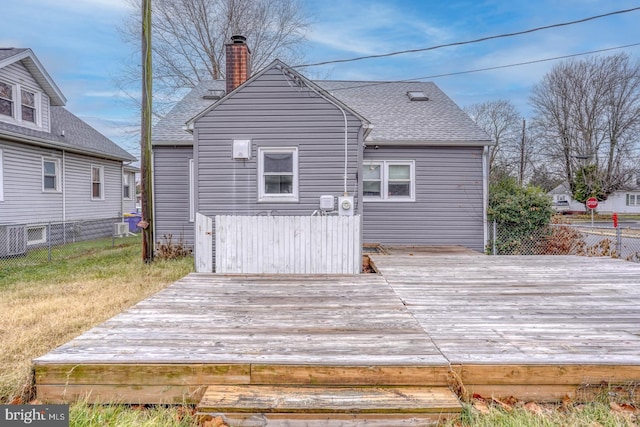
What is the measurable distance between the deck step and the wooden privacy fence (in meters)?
3.49

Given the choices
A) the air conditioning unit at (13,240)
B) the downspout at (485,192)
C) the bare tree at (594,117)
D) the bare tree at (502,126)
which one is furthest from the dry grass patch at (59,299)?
the bare tree at (594,117)

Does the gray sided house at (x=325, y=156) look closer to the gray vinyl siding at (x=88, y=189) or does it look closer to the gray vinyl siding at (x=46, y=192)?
the gray vinyl siding at (x=46, y=192)

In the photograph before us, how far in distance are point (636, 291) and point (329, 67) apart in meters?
15.7

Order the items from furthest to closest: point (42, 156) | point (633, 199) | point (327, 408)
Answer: point (633, 199) < point (42, 156) < point (327, 408)

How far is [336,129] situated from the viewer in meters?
7.25

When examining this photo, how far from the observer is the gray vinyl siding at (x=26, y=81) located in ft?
34.1

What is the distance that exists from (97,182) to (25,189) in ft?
12.3

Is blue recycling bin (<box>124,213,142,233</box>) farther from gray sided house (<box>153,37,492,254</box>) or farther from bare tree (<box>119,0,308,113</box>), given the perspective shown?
gray sided house (<box>153,37,492,254</box>)

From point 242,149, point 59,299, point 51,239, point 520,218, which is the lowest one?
point 59,299

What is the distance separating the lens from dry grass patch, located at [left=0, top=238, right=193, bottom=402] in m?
3.15

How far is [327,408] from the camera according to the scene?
2.16 m

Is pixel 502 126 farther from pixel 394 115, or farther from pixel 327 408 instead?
pixel 327 408

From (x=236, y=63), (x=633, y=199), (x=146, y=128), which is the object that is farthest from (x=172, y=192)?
(x=633, y=199)

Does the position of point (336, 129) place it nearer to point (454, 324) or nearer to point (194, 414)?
point (454, 324)
